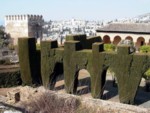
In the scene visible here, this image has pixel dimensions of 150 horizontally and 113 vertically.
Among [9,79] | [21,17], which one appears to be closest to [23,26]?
[21,17]

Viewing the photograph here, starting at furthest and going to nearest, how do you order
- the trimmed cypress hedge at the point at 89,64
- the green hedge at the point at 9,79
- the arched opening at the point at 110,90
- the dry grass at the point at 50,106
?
1. the green hedge at the point at 9,79
2. the arched opening at the point at 110,90
3. the trimmed cypress hedge at the point at 89,64
4. the dry grass at the point at 50,106

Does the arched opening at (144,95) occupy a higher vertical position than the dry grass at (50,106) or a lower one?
lower

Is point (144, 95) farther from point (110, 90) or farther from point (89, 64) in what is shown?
point (89, 64)

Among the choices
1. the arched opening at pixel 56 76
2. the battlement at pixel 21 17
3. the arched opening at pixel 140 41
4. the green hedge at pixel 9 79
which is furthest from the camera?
the battlement at pixel 21 17

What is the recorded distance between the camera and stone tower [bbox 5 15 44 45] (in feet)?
188

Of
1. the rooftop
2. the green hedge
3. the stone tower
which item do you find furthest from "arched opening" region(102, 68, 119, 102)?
the stone tower

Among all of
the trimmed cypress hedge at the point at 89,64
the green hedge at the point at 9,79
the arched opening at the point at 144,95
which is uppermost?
the trimmed cypress hedge at the point at 89,64

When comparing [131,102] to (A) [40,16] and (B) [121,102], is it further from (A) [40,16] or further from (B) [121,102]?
(A) [40,16]

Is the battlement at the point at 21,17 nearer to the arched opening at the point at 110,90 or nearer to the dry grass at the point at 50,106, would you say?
the arched opening at the point at 110,90

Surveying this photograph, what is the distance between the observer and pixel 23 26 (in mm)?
57562

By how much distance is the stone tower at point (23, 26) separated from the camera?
57.3 m

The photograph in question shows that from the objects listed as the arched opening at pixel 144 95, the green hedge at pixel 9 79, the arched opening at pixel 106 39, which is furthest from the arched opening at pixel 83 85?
the arched opening at pixel 106 39

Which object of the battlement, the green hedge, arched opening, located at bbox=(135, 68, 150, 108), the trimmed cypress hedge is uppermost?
the battlement

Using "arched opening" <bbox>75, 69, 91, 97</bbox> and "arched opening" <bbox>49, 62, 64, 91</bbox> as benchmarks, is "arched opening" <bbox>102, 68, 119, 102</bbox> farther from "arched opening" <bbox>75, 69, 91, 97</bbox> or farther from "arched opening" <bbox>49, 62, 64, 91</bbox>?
"arched opening" <bbox>49, 62, 64, 91</bbox>
